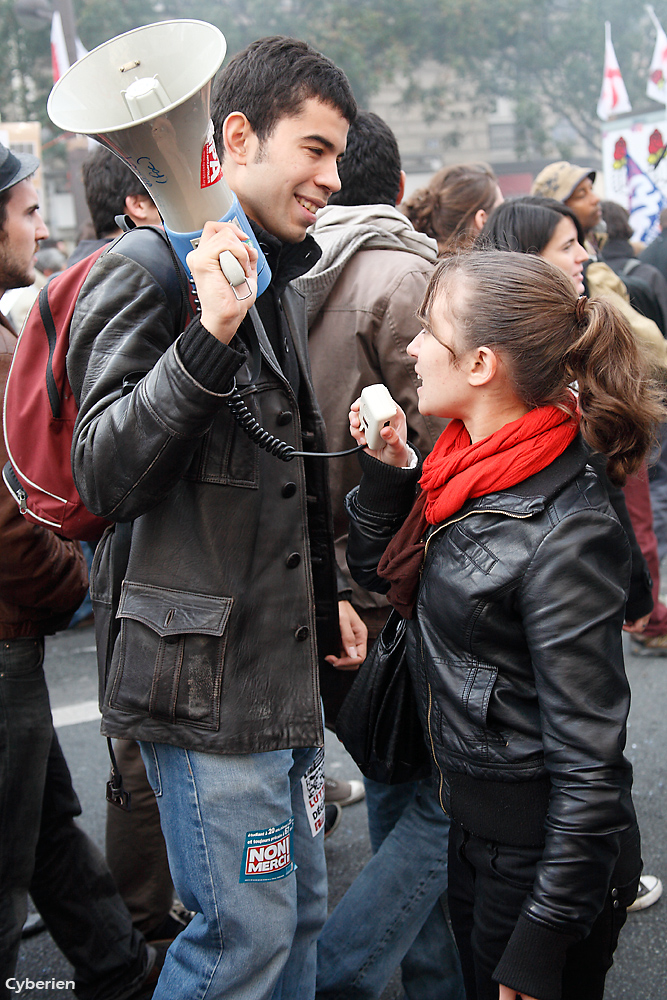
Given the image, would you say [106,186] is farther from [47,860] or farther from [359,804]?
[359,804]

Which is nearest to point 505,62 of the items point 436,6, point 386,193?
point 436,6

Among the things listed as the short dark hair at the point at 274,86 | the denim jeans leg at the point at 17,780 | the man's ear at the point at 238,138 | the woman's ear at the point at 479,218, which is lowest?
the denim jeans leg at the point at 17,780

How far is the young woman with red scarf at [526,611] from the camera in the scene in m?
1.46

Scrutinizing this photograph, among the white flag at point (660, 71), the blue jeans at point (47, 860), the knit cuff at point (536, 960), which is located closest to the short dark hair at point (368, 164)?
the blue jeans at point (47, 860)

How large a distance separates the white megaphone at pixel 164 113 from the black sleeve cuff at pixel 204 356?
0.32ft

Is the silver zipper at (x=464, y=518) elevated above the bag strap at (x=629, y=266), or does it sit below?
above

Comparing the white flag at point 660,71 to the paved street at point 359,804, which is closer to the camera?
the paved street at point 359,804

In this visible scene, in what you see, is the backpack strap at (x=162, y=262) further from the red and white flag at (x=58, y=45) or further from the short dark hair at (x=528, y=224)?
the red and white flag at (x=58, y=45)

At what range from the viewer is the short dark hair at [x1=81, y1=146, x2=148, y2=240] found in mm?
3291

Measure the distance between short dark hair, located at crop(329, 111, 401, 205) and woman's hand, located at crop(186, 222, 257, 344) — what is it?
1448 millimetres

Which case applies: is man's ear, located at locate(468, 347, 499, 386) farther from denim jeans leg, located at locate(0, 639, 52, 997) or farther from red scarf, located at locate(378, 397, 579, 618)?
denim jeans leg, located at locate(0, 639, 52, 997)

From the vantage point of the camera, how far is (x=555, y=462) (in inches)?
63.6

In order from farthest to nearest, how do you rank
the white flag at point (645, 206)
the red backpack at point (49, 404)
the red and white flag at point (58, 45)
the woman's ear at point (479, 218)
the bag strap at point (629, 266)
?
the white flag at point (645, 206), the red and white flag at point (58, 45), the bag strap at point (629, 266), the woman's ear at point (479, 218), the red backpack at point (49, 404)

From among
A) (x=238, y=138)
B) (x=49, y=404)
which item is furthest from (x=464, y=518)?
(x=238, y=138)
